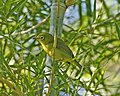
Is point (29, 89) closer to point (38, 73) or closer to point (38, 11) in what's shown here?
point (38, 73)

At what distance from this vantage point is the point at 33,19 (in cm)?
112

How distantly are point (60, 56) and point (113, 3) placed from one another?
27.5 inches

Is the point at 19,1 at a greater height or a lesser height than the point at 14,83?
greater

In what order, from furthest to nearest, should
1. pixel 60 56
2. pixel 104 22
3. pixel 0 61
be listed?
pixel 104 22 → pixel 60 56 → pixel 0 61

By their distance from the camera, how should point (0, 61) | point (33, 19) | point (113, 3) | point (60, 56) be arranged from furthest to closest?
1. point (113, 3)
2. point (33, 19)
3. point (60, 56)
4. point (0, 61)

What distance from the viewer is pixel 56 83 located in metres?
0.69

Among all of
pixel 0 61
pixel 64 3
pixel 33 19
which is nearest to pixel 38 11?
pixel 33 19

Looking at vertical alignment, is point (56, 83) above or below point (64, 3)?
below

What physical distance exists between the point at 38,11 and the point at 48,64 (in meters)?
0.34

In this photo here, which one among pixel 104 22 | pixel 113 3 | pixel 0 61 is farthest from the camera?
pixel 113 3

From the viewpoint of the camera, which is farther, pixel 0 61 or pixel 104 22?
pixel 104 22

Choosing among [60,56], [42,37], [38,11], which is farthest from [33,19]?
[60,56]

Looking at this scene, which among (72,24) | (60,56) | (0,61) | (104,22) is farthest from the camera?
(72,24)

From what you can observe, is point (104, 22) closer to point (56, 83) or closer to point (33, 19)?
point (33, 19)
